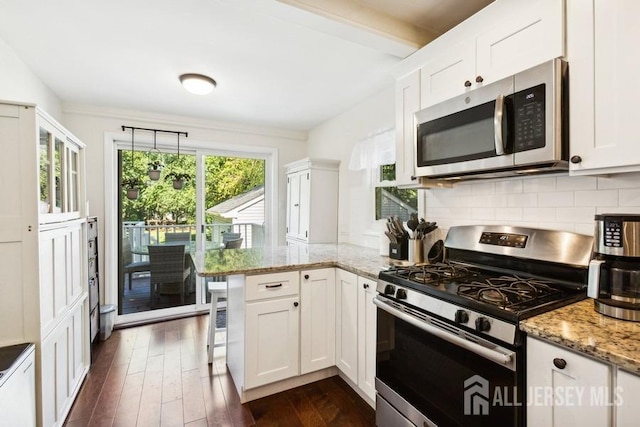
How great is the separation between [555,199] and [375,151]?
1532mm

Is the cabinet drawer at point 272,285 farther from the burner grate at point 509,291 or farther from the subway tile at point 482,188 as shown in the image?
the subway tile at point 482,188

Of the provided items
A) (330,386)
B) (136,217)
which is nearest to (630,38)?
(330,386)

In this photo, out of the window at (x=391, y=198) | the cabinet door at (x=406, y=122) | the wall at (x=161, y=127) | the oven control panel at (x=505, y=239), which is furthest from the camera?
the wall at (x=161, y=127)

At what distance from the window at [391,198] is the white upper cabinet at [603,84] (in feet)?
4.44

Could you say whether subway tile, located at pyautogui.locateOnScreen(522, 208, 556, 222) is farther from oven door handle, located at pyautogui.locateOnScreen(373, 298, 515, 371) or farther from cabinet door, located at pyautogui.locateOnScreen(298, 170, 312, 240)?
cabinet door, located at pyautogui.locateOnScreen(298, 170, 312, 240)

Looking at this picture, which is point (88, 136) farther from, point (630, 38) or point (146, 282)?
point (630, 38)

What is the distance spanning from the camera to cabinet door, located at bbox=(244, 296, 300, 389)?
6.48ft

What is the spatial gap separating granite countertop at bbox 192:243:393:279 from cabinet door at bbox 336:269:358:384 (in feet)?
0.33

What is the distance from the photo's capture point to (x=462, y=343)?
1189mm

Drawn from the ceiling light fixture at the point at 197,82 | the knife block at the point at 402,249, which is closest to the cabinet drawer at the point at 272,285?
the knife block at the point at 402,249

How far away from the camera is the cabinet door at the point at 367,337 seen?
1854 mm

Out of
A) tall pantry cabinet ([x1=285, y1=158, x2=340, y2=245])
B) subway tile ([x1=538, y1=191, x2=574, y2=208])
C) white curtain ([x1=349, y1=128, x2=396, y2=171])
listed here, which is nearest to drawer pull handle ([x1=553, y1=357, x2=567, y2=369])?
subway tile ([x1=538, y1=191, x2=574, y2=208])

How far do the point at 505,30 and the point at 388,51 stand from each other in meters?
0.72

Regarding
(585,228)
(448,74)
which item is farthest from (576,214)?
(448,74)
